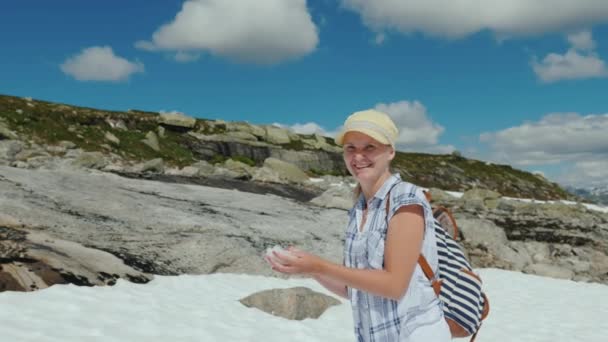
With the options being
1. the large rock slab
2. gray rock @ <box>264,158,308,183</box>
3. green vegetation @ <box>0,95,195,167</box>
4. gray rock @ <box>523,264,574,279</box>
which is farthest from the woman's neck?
green vegetation @ <box>0,95,195,167</box>

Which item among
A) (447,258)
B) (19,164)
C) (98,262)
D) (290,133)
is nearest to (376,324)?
(447,258)

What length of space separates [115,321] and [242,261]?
16.8ft

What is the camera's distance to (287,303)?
31.5 ft

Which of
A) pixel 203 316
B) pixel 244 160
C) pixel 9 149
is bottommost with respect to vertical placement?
pixel 203 316

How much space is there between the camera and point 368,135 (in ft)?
8.33

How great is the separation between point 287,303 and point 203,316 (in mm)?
1754

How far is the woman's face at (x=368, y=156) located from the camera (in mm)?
2600

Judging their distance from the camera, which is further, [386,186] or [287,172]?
[287,172]

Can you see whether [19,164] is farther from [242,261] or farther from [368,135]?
[368,135]

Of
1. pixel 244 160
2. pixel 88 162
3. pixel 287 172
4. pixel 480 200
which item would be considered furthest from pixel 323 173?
pixel 88 162

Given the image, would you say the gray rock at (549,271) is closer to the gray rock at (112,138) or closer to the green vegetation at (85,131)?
the green vegetation at (85,131)

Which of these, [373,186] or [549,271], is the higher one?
[549,271]

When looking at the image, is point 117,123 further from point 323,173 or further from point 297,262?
point 297,262

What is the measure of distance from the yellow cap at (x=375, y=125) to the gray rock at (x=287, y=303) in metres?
7.49
